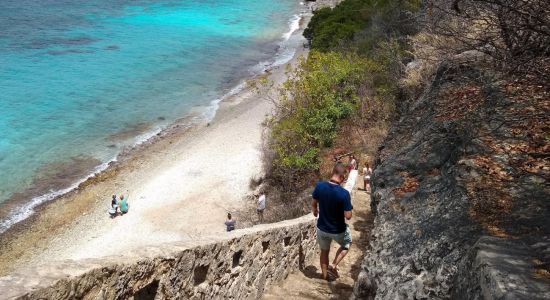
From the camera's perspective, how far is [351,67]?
25141 mm

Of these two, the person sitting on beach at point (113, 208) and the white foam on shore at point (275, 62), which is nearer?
the person sitting on beach at point (113, 208)

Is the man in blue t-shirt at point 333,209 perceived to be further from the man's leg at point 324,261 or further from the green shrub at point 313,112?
the green shrub at point 313,112

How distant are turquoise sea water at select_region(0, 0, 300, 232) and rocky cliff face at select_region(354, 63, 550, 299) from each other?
20.5 meters

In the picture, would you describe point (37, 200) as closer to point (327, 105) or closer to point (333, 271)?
point (327, 105)

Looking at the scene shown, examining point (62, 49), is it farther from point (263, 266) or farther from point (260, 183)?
point (263, 266)

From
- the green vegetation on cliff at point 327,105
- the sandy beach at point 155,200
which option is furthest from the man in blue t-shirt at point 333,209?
the green vegetation on cliff at point 327,105

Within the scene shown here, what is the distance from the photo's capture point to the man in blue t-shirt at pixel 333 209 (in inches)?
261

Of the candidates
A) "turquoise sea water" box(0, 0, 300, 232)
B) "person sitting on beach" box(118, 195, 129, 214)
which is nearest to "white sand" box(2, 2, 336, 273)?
"person sitting on beach" box(118, 195, 129, 214)

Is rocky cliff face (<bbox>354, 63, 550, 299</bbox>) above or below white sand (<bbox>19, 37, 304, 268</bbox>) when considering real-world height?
above

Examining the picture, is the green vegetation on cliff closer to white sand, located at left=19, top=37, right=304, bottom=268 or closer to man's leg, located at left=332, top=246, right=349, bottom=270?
white sand, located at left=19, top=37, right=304, bottom=268

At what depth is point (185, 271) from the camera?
531cm

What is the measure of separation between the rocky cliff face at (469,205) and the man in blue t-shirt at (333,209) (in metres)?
0.56

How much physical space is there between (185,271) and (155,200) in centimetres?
1896

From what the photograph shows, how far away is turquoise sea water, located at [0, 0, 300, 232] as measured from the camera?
95.0ft
